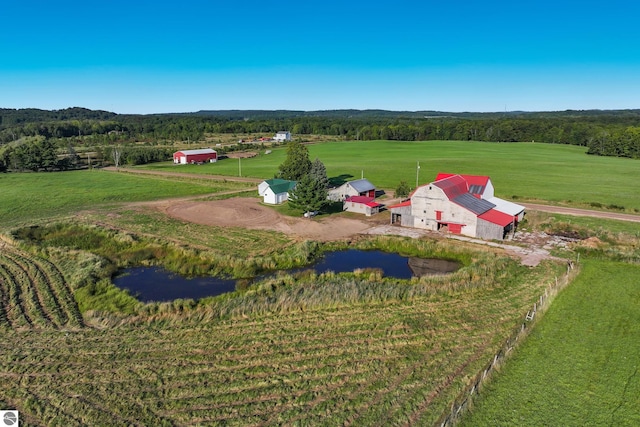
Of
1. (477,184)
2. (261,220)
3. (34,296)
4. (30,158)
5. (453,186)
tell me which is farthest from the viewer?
(30,158)

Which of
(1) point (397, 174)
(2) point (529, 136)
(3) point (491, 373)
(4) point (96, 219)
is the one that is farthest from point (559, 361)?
(2) point (529, 136)

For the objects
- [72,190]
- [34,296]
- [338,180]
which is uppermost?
[338,180]

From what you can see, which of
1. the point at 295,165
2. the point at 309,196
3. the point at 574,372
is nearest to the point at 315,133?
the point at 295,165

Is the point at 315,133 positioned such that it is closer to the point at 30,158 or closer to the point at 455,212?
the point at 30,158

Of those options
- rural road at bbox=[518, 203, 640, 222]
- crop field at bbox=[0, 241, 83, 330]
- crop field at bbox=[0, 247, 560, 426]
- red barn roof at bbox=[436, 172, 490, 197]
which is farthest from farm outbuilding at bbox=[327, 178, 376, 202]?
crop field at bbox=[0, 241, 83, 330]

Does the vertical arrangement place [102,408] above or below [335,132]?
below

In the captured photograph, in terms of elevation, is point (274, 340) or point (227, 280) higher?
point (274, 340)

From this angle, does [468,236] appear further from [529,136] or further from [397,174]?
[529,136]
